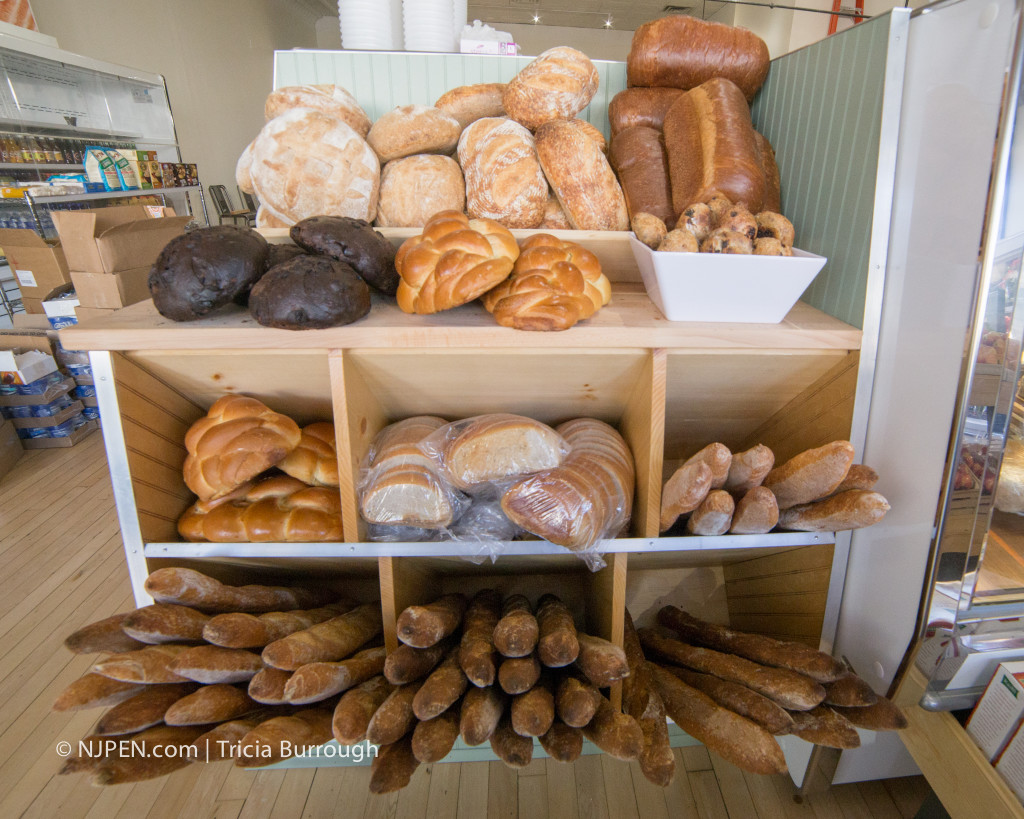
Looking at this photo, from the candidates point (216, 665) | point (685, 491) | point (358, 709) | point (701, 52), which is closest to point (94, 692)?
point (216, 665)

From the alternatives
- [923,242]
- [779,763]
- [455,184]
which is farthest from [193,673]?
[923,242]

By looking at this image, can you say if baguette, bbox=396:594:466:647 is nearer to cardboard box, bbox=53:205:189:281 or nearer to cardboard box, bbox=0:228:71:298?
cardboard box, bbox=53:205:189:281

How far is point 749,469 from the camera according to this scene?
0.96 metres

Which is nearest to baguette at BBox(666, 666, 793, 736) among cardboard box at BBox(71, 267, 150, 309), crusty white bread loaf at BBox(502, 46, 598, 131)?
crusty white bread loaf at BBox(502, 46, 598, 131)

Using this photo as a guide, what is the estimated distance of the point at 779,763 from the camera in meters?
0.87

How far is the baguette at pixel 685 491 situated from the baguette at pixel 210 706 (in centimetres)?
80

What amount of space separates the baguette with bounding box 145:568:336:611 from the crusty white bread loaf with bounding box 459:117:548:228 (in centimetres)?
94

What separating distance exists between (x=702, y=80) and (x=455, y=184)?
0.67 m

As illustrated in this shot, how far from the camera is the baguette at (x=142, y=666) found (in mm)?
885

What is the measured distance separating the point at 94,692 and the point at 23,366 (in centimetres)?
287

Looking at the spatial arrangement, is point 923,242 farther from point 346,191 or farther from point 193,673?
point 193,673

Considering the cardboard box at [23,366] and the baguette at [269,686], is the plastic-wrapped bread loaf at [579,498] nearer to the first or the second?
the baguette at [269,686]

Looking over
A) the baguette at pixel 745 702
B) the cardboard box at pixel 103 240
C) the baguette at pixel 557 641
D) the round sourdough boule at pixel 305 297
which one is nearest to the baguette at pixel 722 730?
the baguette at pixel 745 702

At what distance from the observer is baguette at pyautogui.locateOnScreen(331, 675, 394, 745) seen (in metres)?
0.88
